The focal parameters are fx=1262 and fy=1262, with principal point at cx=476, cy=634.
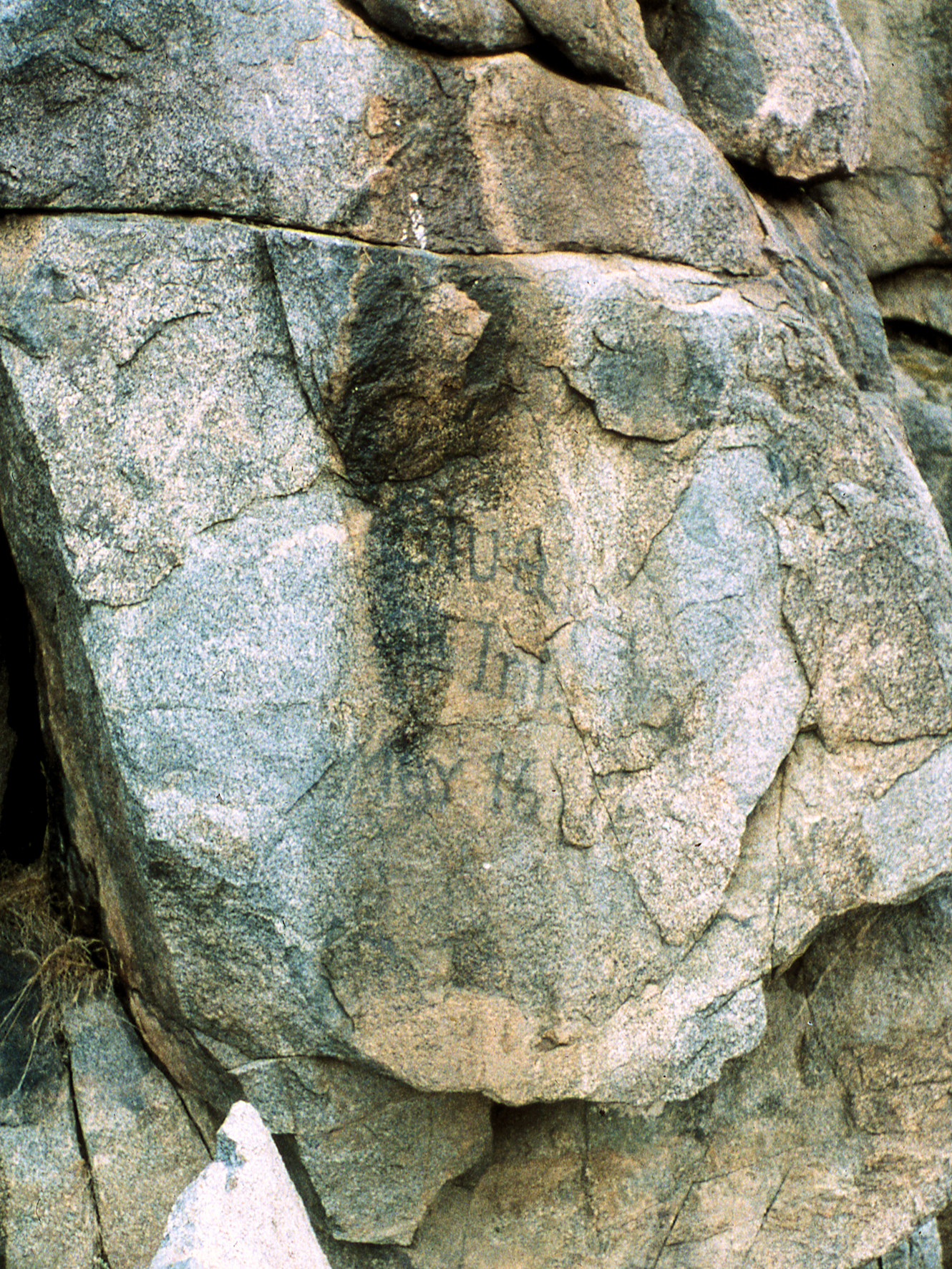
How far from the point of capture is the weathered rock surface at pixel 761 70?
3.04 metres

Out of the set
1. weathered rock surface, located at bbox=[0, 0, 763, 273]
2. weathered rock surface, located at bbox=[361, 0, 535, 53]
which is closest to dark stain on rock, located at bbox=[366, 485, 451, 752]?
weathered rock surface, located at bbox=[0, 0, 763, 273]

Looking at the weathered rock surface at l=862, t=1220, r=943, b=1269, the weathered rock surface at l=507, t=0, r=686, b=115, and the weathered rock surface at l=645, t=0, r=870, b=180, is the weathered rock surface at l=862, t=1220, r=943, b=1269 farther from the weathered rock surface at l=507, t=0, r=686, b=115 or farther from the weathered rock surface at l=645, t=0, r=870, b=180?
the weathered rock surface at l=507, t=0, r=686, b=115

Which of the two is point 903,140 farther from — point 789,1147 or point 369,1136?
point 369,1136

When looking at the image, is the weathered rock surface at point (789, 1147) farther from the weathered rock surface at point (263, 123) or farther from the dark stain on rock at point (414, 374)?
the weathered rock surface at point (263, 123)

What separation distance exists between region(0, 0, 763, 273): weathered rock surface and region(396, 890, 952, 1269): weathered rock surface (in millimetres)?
1908

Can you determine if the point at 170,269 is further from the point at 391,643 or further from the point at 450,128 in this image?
the point at 391,643

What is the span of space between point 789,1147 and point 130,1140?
155cm

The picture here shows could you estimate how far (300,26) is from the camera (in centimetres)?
237

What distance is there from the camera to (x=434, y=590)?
2479mm

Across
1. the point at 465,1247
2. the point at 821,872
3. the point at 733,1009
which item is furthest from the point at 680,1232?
the point at 821,872

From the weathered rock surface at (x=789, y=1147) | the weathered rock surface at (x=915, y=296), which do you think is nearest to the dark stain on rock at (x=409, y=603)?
the weathered rock surface at (x=789, y=1147)

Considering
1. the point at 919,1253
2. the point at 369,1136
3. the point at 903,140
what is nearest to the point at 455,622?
the point at 369,1136

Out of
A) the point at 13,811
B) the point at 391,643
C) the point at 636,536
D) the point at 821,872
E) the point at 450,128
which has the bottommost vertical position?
the point at 13,811

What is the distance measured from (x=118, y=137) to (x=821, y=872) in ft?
6.70
